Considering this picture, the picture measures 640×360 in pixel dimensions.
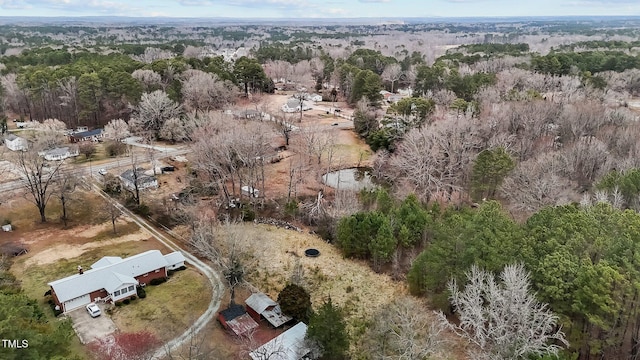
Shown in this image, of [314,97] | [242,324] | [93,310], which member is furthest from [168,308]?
[314,97]

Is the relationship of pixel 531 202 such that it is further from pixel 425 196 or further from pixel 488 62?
pixel 488 62

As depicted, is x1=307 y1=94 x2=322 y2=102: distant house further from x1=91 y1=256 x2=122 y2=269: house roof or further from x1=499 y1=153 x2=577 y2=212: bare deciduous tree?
x1=91 y1=256 x2=122 y2=269: house roof

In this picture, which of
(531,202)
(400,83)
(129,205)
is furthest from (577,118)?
(400,83)

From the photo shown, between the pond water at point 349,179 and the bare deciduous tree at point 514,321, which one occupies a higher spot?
the bare deciduous tree at point 514,321

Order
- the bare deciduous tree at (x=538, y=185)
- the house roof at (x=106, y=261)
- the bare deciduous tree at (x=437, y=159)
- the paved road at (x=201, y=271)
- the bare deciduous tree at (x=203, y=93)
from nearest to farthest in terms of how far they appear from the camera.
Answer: the paved road at (x=201, y=271)
the house roof at (x=106, y=261)
the bare deciduous tree at (x=538, y=185)
the bare deciduous tree at (x=437, y=159)
the bare deciduous tree at (x=203, y=93)

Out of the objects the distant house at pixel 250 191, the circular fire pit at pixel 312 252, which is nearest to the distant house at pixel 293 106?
the distant house at pixel 250 191

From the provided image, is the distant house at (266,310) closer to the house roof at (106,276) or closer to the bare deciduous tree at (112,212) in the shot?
the house roof at (106,276)

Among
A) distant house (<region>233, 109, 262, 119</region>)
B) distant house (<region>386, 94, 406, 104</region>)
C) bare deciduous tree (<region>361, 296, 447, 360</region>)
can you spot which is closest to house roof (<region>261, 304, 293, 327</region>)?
bare deciduous tree (<region>361, 296, 447, 360</region>)

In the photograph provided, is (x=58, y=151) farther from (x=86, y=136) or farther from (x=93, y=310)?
(x=93, y=310)
